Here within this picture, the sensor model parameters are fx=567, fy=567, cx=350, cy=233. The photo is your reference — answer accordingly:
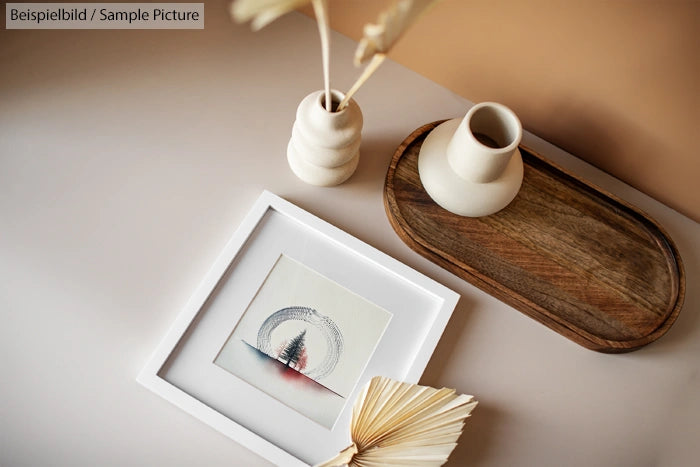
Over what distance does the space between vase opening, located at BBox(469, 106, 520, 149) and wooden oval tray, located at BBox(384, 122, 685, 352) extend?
0.08 meters

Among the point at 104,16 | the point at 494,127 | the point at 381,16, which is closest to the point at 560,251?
the point at 494,127

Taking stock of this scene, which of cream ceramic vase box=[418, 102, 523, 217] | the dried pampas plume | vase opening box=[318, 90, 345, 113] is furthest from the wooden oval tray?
→ the dried pampas plume

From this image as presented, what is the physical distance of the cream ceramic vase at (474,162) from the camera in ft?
2.12

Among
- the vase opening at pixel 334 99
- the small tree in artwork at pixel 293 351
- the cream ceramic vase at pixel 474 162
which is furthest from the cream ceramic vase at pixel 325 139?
the small tree in artwork at pixel 293 351

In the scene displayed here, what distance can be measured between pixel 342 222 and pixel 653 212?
0.44m

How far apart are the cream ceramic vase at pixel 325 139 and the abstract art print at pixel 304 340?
0.12 m

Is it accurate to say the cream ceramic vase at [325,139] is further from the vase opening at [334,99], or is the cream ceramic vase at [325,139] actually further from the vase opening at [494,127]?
the vase opening at [494,127]

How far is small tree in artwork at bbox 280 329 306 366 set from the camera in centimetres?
68

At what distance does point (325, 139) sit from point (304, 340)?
24 cm

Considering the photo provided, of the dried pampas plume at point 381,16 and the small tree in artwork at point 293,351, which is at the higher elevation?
the dried pampas plume at point 381,16

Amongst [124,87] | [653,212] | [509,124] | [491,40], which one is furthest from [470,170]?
[124,87]

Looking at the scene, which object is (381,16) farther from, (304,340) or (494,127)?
(304,340)

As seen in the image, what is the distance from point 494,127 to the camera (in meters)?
0.69

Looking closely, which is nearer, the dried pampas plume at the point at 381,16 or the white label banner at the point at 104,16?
the dried pampas plume at the point at 381,16
